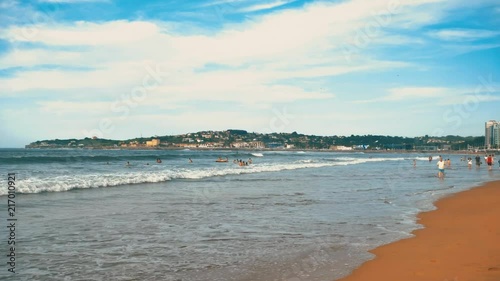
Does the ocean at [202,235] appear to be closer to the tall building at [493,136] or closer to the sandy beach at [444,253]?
the sandy beach at [444,253]

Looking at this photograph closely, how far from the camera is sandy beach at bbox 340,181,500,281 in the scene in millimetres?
6754

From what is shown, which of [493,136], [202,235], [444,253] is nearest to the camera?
[444,253]

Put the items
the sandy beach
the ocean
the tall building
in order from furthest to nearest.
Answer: the tall building
the ocean
the sandy beach

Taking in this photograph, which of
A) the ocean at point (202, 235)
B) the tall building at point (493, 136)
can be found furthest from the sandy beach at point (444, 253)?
the tall building at point (493, 136)

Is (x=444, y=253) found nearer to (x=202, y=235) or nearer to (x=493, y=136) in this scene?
(x=202, y=235)

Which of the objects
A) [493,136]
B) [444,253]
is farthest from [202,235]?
[493,136]

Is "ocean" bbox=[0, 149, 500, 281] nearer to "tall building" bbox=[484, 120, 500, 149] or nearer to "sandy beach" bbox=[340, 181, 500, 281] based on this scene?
"sandy beach" bbox=[340, 181, 500, 281]

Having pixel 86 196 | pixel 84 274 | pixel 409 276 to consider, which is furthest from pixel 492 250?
pixel 86 196

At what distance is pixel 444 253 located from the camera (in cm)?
813

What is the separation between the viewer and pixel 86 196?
1884 cm

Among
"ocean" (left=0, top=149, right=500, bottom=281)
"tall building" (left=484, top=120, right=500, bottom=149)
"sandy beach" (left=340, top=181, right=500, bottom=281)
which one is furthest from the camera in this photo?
"tall building" (left=484, top=120, right=500, bottom=149)

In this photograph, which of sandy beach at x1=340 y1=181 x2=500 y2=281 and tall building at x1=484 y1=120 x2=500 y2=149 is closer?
sandy beach at x1=340 y1=181 x2=500 y2=281

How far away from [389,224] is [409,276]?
5021 mm

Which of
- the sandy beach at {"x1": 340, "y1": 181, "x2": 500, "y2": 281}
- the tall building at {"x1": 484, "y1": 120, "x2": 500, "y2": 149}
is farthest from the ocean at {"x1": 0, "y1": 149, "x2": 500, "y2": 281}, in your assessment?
the tall building at {"x1": 484, "y1": 120, "x2": 500, "y2": 149}
